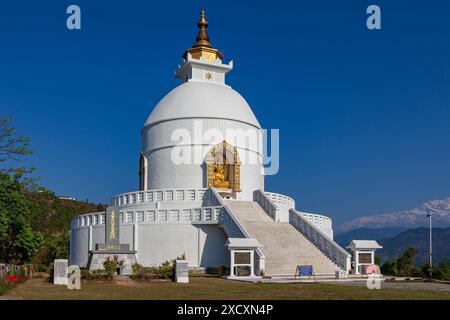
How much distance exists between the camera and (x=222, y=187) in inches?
1439

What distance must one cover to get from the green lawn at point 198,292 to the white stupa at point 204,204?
20.0 ft

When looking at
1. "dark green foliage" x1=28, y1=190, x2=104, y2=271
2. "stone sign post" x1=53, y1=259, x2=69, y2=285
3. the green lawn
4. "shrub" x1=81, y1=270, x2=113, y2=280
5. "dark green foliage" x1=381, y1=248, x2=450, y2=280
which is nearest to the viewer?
the green lawn

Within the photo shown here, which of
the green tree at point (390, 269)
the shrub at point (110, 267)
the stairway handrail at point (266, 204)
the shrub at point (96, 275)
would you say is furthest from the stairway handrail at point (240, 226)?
the green tree at point (390, 269)

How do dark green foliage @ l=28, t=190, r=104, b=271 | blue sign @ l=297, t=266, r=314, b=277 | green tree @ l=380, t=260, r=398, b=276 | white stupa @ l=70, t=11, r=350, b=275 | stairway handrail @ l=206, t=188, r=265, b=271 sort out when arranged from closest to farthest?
blue sign @ l=297, t=266, r=314, b=277
stairway handrail @ l=206, t=188, r=265, b=271
white stupa @ l=70, t=11, r=350, b=275
green tree @ l=380, t=260, r=398, b=276
dark green foliage @ l=28, t=190, r=104, b=271

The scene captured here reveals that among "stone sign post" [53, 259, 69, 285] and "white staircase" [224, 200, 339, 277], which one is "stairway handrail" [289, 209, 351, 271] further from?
"stone sign post" [53, 259, 69, 285]

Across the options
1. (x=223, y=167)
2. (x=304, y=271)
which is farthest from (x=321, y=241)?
(x=223, y=167)

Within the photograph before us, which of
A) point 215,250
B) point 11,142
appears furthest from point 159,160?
point 11,142

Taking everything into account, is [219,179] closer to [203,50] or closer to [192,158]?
[192,158]

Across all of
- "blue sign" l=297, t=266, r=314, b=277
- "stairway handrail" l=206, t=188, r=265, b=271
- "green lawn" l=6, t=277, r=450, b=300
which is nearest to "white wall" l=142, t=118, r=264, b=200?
"stairway handrail" l=206, t=188, r=265, b=271

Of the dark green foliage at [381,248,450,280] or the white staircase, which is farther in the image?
the dark green foliage at [381,248,450,280]

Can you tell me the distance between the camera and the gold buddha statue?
36.5 metres
